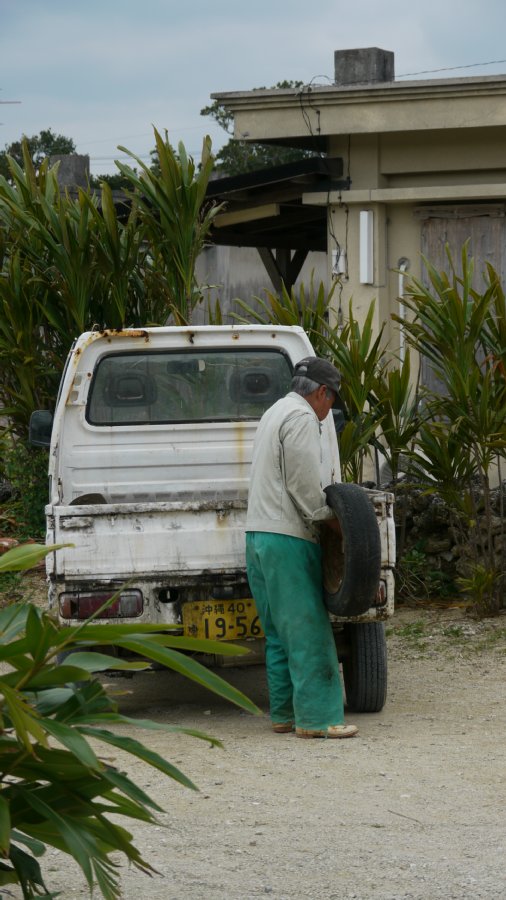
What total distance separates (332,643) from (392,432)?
3.48 m

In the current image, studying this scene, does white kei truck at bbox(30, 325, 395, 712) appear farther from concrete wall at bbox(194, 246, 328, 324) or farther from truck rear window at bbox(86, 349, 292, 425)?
concrete wall at bbox(194, 246, 328, 324)

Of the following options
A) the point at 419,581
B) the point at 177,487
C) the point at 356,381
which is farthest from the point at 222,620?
the point at 419,581

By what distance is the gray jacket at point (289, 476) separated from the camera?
6.15 meters

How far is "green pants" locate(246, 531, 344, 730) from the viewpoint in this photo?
6.17 m

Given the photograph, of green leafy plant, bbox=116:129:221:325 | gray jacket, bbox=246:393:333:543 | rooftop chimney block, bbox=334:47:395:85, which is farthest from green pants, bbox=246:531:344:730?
rooftop chimney block, bbox=334:47:395:85

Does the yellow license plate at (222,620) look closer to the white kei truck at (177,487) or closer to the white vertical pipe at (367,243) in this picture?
the white kei truck at (177,487)

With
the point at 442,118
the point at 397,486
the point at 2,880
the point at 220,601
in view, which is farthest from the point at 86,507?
the point at 442,118

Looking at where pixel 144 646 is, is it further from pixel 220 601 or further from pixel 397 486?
pixel 397 486

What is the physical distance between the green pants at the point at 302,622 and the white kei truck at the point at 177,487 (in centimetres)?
12

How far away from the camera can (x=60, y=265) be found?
10367 mm

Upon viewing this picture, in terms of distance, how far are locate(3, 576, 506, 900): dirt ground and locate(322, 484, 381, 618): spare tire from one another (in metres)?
0.68

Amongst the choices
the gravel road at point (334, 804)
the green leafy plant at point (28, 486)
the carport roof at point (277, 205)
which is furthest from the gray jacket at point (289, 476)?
the carport roof at point (277, 205)

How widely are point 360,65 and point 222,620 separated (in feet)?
27.2

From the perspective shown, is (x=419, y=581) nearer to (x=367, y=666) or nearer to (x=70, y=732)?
(x=367, y=666)
